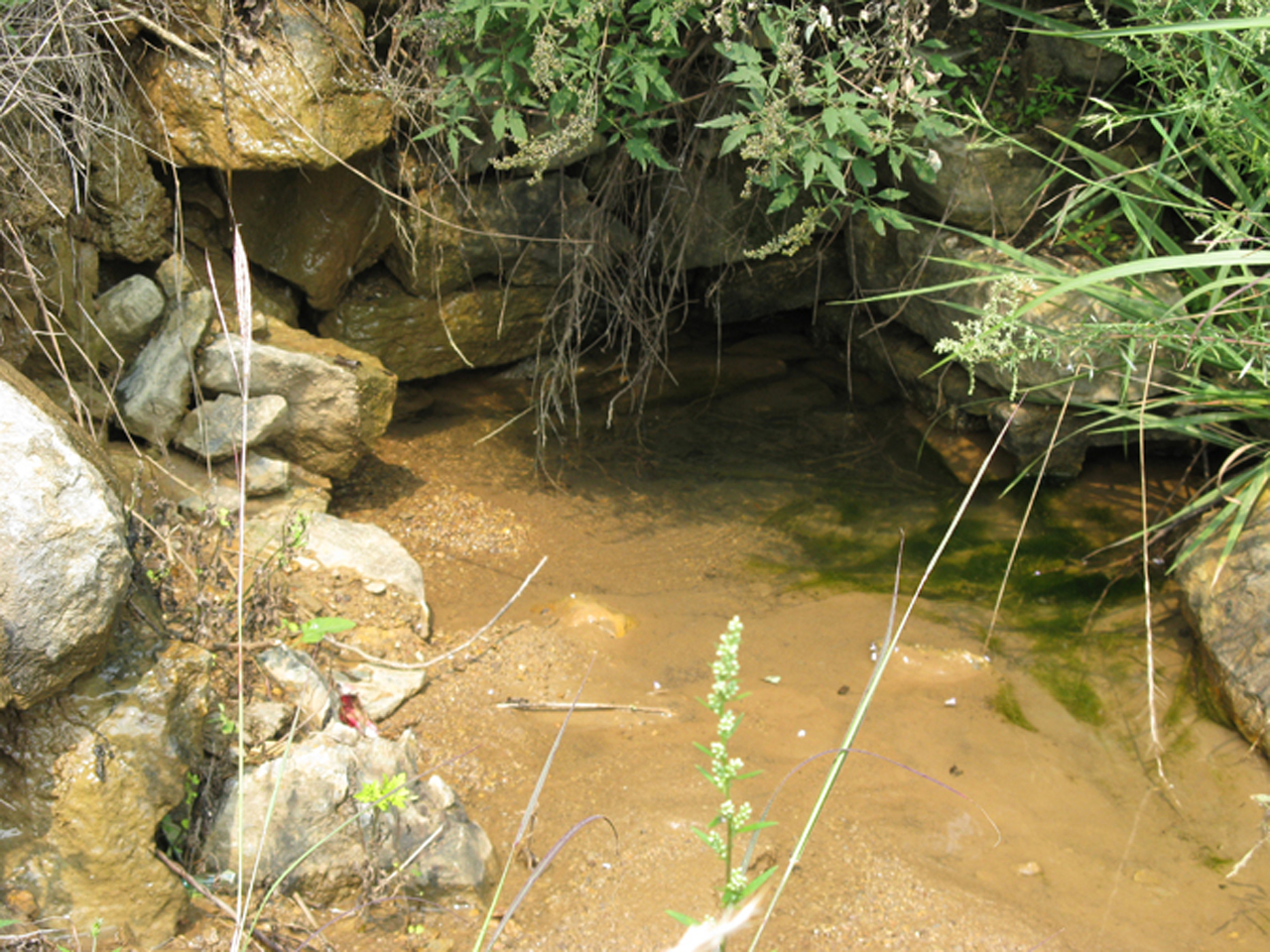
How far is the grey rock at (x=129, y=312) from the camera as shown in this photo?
3.27 metres

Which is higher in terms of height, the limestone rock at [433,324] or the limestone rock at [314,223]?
the limestone rock at [314,223]

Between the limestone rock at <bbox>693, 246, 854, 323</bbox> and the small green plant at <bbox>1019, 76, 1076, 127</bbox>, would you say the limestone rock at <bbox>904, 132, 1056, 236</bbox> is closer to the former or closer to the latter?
the small green plant at <bbox>1019, 76, 1076, 127</bbox>

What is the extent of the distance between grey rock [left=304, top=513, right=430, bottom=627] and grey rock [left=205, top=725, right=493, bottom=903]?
0.97 m

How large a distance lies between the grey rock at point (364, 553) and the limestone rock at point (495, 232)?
129 cm

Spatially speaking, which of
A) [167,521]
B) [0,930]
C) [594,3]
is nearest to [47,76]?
[167,521]

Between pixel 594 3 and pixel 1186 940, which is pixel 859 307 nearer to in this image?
pixel 594 3

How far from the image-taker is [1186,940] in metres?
2.17

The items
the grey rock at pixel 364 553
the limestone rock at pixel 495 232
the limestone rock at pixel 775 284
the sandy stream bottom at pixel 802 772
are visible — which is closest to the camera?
the sandy stream bottom at pixel 802 772

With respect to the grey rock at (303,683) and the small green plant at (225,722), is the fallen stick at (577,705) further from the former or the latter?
the small green plant at (225,722)

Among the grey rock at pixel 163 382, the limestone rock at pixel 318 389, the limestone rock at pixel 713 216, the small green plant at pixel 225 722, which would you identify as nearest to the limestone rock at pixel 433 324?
the limestone rock at pixel 318 389

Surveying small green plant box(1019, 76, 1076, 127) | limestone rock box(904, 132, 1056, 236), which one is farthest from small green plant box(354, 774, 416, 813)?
small green plant box(1019, 76, 1076, 127)

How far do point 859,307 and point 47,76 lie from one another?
400 centimetres

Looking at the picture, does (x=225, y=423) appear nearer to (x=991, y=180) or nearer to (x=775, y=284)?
(x=991, y=180)

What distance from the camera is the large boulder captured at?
5.89ft
